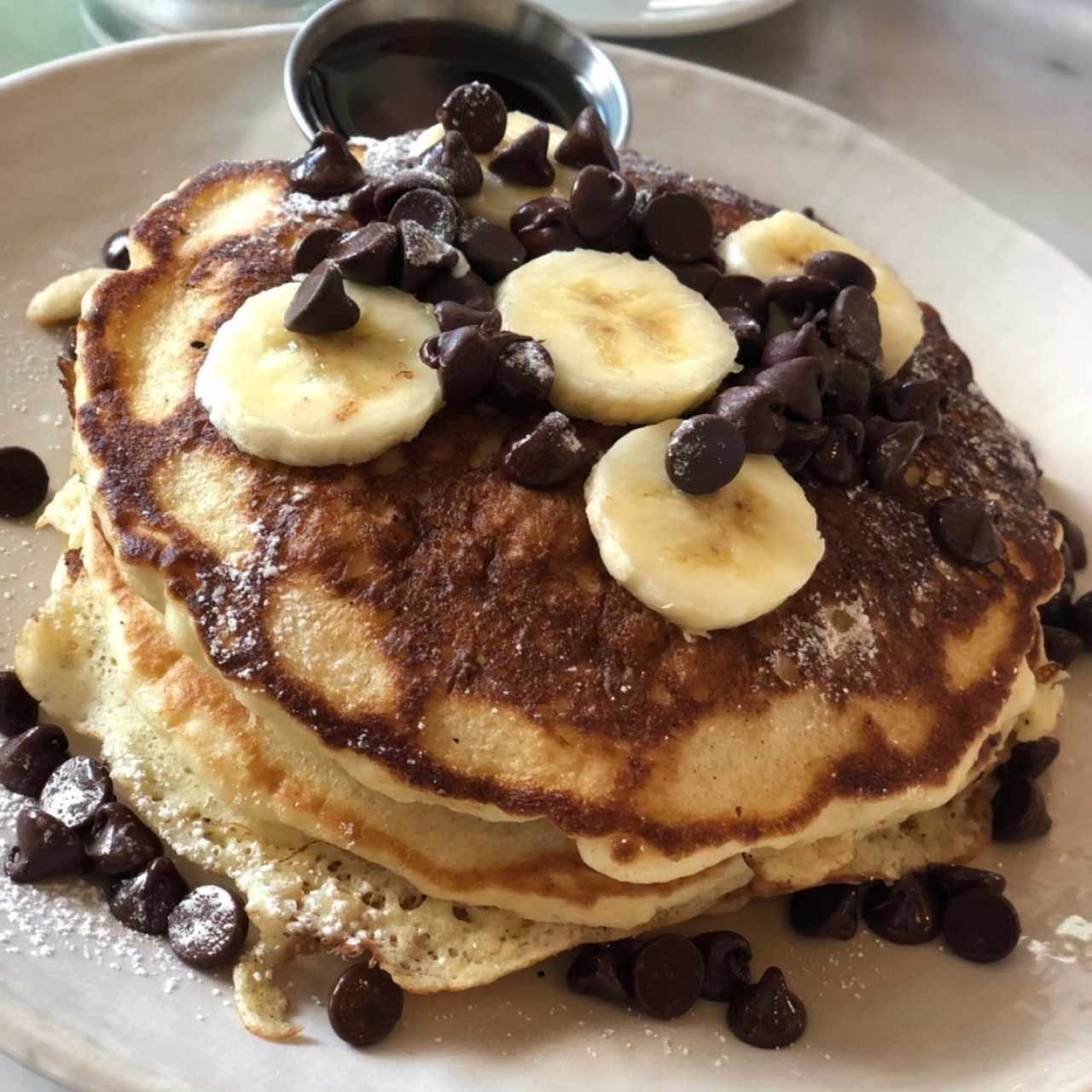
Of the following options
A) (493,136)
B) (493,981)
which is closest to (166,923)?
(493,981)

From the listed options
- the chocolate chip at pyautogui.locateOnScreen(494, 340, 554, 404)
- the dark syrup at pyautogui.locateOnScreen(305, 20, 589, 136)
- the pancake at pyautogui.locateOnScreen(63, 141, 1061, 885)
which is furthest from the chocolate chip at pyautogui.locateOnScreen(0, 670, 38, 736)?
the dark syrup at pyautogui.locateOnScreen(305, 20, 589, 136)

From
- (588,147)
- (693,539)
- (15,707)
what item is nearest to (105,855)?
(15,707)

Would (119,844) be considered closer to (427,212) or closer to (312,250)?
(312,250)

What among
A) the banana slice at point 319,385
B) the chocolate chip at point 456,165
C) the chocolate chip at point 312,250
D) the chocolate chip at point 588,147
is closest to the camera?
the banana slice at point 319,385

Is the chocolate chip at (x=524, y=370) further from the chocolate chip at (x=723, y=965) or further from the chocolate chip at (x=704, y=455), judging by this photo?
the chocolate chip at (x=723, y=965)

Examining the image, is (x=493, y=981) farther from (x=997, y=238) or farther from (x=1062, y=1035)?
(x=997, y=238)

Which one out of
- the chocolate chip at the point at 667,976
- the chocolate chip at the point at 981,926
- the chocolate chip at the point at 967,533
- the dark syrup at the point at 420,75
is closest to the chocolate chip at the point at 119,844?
the chocolate chip at the point at 667,976

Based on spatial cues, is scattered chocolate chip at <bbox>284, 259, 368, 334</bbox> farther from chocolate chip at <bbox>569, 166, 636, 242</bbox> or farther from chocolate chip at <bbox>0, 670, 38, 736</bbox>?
chocolate chip at <bbox>0, 670, 38, 736</bbox>
